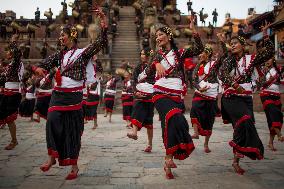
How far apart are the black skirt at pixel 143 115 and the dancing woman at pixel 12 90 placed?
2.75m

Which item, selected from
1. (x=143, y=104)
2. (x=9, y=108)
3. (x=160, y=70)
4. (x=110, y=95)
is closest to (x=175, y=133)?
(x=160, y=70)

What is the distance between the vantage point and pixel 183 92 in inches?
215

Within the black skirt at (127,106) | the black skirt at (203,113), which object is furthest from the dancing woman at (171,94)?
the black skirt at (127,106)

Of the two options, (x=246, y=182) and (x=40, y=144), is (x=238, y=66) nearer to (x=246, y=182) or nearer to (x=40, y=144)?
(x=246, y=182)

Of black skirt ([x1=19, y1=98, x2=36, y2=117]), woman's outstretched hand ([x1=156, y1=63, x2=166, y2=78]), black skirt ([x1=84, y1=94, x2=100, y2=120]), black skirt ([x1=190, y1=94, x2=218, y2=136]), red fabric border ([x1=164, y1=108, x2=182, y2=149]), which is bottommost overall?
black skirt ([x1=19, y1=98, x2=36, y2=117])

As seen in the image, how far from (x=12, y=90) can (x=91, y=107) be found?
14.1ft

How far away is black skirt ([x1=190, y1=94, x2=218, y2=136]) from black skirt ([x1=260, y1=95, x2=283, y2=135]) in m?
1.26

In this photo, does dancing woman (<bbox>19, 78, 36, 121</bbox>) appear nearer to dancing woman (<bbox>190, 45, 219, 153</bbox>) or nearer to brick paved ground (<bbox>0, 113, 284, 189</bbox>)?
brick paved ground (<bbox>0, 113, 284, 189</bbox>)

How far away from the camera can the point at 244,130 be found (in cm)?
536

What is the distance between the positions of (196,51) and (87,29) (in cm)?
2555

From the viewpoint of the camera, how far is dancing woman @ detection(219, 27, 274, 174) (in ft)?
17.4

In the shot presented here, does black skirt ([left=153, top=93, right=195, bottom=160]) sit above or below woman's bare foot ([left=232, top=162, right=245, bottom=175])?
above

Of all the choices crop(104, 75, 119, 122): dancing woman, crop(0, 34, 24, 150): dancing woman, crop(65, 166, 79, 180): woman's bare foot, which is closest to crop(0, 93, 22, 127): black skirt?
crop(0, 34, 24, 150): dancing woman

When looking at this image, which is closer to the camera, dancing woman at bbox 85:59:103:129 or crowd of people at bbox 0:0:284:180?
crowd of people at bbox 0:0:284:180
